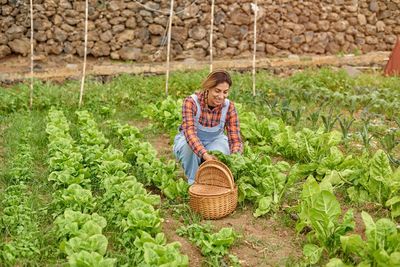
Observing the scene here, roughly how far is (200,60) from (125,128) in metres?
4.98

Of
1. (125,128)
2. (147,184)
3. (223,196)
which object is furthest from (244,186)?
(125,128)

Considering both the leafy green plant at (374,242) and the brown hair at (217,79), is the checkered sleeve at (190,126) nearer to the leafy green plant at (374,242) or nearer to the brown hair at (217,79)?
the brown hair at (217,79)

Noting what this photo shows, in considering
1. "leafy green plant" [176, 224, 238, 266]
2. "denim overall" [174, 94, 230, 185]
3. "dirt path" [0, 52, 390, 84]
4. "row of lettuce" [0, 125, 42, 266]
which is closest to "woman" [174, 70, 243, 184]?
"denim overall" [174, 94, 230, 185]

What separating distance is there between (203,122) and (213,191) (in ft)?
2.45

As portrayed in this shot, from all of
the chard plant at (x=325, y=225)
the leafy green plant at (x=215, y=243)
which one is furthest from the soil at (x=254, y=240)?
the chard plant at (x=325, y=225)

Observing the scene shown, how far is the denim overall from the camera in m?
5.20

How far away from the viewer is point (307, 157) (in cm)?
595

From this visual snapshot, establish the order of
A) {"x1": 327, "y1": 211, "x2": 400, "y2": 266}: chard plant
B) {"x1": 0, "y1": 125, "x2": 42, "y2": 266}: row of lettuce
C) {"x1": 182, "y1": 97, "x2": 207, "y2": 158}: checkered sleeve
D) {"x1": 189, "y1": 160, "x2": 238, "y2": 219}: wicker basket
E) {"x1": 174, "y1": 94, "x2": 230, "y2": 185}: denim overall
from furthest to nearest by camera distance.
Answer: {"x1": 174, "y1": 94, "x2": 230, "y2": 185}: denim overall < {"x1": 182, "y1": 97, "x2": 207, "y2": 158}: checkered sleeve < {"x1": 189, "y1": 160, "x2": 238, "y2": 219}: wicker basket < {"x1": 0, "y1": 125, "x2": 42, "y2": 266}: row of lettuce < {"x1": 327, "y1": 211, "x2": 400, "y2": 266}: chard plant

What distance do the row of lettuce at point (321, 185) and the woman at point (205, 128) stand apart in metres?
0.23

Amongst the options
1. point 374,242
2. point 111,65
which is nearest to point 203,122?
point 374,242

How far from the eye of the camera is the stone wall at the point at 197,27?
1071 centimetres

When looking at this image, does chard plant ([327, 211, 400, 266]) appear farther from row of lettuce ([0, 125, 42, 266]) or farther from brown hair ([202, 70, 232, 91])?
Answer: row of lettuce ([0, 125, 42, 266])

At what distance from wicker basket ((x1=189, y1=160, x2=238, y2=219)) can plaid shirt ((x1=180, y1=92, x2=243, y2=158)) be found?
23 centimetres

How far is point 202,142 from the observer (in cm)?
536
